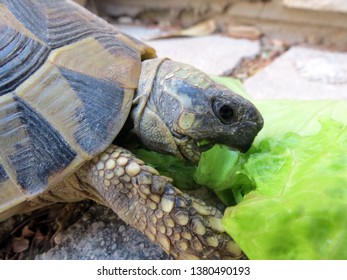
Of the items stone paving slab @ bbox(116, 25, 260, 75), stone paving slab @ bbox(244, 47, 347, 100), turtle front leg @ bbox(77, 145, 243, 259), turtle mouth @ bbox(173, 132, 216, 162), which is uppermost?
turtle mouth @ bbox(173, 132, 216, 162)

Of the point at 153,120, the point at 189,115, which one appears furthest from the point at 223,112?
the point at 153,120

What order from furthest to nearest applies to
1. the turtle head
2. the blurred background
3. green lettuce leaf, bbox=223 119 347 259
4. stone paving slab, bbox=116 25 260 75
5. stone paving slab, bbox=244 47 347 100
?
stone paving slab, bbox=116 25 260 75, the blurred background, stone paving slab, bbox=244 47 347 100, the turtle head, green lettuce leaf, bbox=223 119 347 259

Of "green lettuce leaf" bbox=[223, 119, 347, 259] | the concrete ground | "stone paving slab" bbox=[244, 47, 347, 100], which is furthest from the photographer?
"stone paving slab" bbox=[244, 47, 347, 100]

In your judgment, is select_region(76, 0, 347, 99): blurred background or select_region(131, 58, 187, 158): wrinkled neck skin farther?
select_region(76, 0, 347, 99): blurred background

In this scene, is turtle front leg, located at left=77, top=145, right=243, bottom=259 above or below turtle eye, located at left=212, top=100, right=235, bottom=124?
below

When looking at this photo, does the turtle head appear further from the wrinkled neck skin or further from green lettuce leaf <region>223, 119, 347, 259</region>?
green lettuce leaf <region>223, 119, 347, 259</region>

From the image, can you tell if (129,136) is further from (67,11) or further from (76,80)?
(67,11)

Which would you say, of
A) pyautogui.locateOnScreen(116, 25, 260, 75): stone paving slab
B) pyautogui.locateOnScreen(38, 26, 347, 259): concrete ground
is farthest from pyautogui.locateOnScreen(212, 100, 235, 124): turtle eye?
pyautogui.locateOnScreen(116, 25, 260, 75): stone paving slab
